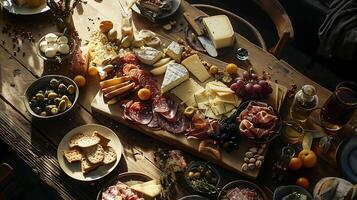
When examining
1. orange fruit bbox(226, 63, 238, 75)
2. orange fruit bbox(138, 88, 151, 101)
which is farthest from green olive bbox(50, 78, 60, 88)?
orange fruit bbox(226, 63, 238, 75)

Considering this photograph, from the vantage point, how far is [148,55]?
256 cm

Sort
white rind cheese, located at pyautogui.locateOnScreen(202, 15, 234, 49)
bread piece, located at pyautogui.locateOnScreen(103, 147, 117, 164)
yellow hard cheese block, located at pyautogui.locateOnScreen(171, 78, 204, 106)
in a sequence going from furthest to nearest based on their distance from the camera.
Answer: white rind cheese, located at pyautogui.locateOnScreen(202, 15, 234, 49)
yellow hard cheese block, located at pyautogui.locateOnScreen(171, 78, 204, 106)
bread piece, located at pyautogui.locateOnScreen(103, 147, 117, 164)

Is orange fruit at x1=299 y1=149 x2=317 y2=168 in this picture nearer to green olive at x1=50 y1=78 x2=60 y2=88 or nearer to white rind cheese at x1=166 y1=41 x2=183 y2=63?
white rind cheese at x1=166 y1=41 x2=183 y2=63

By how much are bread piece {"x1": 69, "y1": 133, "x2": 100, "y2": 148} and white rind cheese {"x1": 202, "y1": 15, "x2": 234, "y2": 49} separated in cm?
97

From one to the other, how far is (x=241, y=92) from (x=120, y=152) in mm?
746

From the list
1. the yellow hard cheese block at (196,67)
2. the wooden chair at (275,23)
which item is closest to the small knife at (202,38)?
the yellow hard cheese block at (196,67)

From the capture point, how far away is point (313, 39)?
387 centimetres

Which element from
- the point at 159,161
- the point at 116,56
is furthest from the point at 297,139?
the point at 116,56

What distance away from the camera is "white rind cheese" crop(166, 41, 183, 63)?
258 cm

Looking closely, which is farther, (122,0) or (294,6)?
(294,6)

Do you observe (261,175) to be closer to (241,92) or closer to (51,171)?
(241,92)

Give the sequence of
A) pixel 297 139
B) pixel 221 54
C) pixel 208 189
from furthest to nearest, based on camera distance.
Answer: pixel 221 54 < pixel 297 139 < pixel 208 189

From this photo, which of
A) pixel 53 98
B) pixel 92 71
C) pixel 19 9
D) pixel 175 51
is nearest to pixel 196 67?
pixel 175 51

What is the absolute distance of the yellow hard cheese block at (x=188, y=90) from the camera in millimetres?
2434
